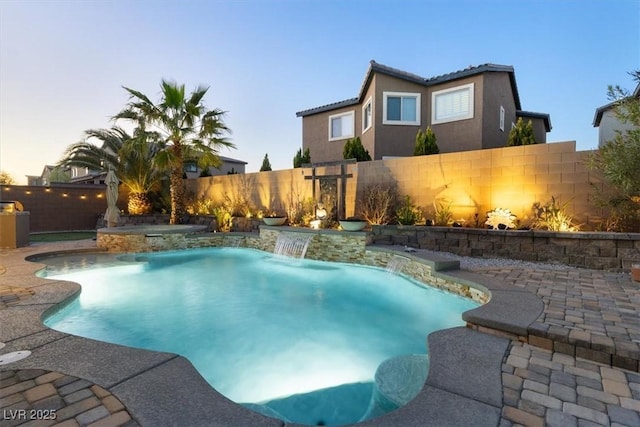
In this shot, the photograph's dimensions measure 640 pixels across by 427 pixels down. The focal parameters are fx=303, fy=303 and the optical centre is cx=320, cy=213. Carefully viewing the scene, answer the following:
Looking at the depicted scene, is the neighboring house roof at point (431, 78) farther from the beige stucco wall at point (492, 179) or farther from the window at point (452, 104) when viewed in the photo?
the beige stucco wall at point (492, 179)

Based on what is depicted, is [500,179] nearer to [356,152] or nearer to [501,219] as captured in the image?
[501,219]

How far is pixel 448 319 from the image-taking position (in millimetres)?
4691

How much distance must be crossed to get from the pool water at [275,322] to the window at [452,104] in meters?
8.14

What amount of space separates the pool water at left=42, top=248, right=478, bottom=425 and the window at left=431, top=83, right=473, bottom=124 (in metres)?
8.14

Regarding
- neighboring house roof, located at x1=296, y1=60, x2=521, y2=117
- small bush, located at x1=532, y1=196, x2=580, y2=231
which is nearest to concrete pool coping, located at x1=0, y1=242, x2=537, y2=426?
small bush, located at x1=532, y1=196, x2=580, y2=231

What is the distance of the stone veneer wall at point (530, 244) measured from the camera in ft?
19.1

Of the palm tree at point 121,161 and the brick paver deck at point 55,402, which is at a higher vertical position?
the palm tree at point 121,161

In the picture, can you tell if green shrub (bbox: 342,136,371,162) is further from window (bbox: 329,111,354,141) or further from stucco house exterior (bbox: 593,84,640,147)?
stucco house exterior (bbox: 593,84,640,147)

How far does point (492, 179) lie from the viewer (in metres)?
7.89

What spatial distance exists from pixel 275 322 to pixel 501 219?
604 cm

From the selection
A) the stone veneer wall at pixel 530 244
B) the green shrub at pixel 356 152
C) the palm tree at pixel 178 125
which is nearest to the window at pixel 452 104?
the green shrub at pixel 356 152

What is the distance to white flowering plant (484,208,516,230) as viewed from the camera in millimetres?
7457

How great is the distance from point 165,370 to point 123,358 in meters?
0.49

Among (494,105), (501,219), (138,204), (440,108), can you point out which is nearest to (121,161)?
(138,204)
